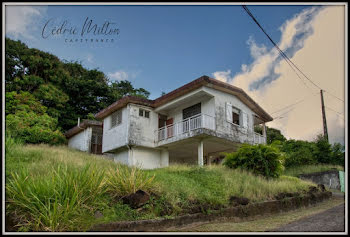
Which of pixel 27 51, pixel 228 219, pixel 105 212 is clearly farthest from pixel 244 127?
pixel 27 51

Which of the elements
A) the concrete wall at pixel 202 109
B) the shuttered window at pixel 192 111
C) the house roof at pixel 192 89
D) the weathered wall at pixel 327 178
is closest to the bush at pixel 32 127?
the house roof at pixel 192 89

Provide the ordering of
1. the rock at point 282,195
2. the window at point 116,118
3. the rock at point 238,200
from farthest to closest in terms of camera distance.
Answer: the window at point 116,118, the rock at point 282,195, the rock at point 238,200

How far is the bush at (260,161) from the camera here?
45.6 feet

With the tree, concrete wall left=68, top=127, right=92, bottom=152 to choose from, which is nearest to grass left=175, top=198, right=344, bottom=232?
concrete wall left=68, top=127, right=92, bottom=152

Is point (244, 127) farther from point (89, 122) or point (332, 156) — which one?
point (89, 122)

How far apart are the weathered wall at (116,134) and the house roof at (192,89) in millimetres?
625

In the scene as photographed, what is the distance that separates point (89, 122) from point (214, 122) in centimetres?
1062

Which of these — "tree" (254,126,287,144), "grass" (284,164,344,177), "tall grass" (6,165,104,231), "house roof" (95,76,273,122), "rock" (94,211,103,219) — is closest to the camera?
"tall grass" (6,165,104,231)

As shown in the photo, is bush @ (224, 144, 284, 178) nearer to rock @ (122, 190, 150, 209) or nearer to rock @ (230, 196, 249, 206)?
rock @ (230, 196, 249, 206)

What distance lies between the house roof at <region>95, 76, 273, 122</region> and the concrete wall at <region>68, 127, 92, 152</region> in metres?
2.89

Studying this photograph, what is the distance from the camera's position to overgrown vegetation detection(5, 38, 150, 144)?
21.8 m

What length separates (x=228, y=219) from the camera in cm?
928

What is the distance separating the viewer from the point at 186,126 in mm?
18016

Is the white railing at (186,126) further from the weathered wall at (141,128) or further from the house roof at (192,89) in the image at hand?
the house roof at (192,89)
